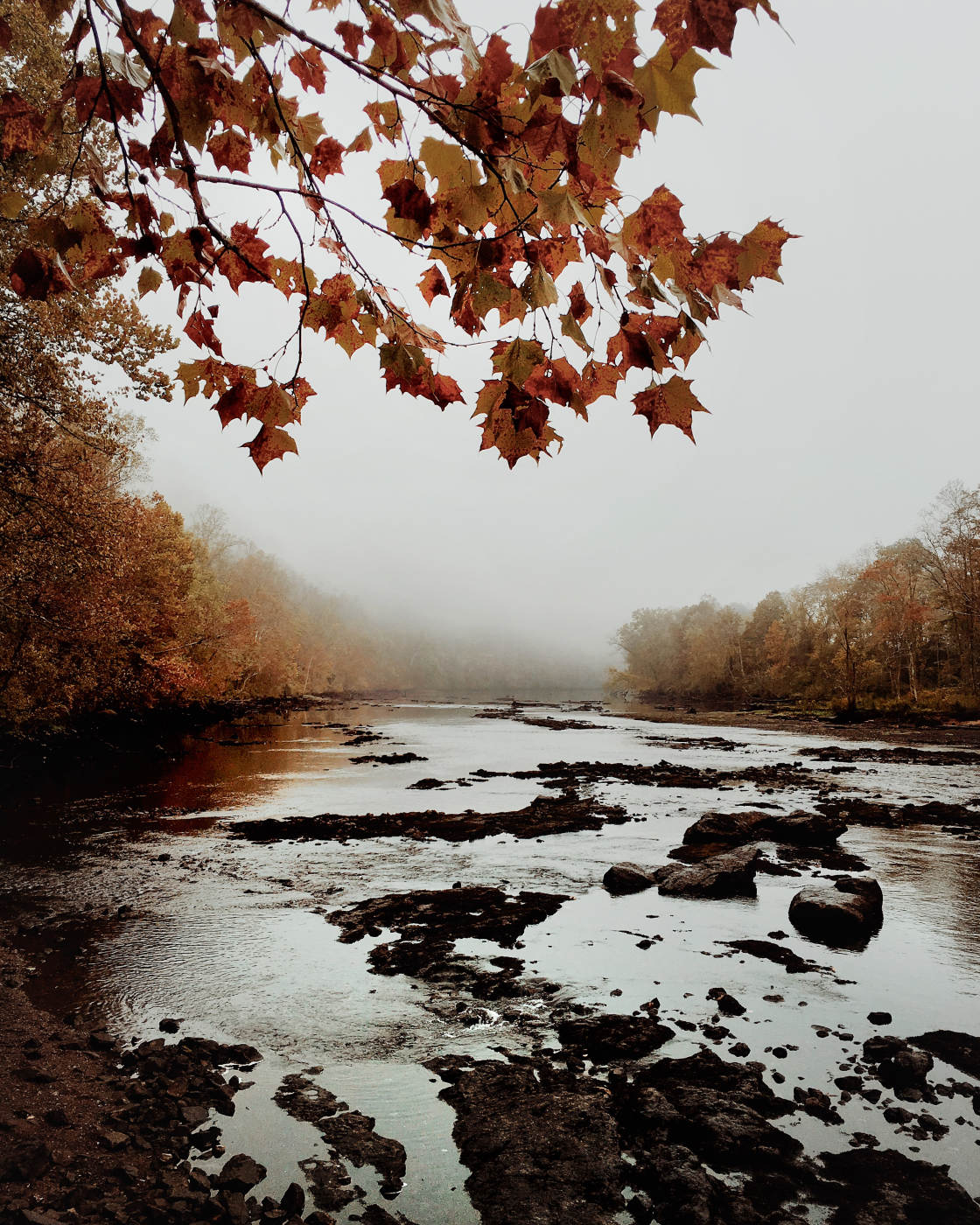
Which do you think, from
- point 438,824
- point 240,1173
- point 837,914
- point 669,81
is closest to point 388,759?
point 438,824

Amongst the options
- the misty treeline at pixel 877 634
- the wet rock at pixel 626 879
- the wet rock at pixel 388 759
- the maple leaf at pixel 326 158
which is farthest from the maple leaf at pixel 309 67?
the misty treeline at pixel 877 634

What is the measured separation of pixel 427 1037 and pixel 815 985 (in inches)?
154

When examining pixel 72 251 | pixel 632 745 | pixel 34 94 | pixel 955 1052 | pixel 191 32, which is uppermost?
pixel 34 94

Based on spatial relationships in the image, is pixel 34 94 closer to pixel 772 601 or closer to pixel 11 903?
pixel 11 903

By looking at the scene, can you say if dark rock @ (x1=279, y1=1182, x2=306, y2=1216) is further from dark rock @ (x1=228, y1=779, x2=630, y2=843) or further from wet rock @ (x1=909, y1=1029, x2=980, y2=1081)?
dark rock @ (x1=228, y1=779, x2=630, y2=843)

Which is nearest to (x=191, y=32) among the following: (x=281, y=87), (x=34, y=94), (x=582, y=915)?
(x=281, y=87)

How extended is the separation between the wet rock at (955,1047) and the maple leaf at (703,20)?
6576 millimetres

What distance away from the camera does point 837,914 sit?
26.4ft

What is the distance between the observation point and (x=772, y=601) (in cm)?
8838

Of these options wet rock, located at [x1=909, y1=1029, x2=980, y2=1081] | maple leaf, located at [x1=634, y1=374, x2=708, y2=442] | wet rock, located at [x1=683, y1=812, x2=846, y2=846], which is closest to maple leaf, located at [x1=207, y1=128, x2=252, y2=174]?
maple leaf, located at [x1=634, y1=374, x2=708, y2=442]

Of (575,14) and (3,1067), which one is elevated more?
(575,14)

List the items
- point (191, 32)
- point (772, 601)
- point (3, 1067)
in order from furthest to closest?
1. point (772, 601)
2. point (3, 1067)
3. point (191, 32)

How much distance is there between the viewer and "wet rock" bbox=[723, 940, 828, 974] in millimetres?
6973

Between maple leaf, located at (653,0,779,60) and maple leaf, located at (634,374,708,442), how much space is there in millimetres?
880
